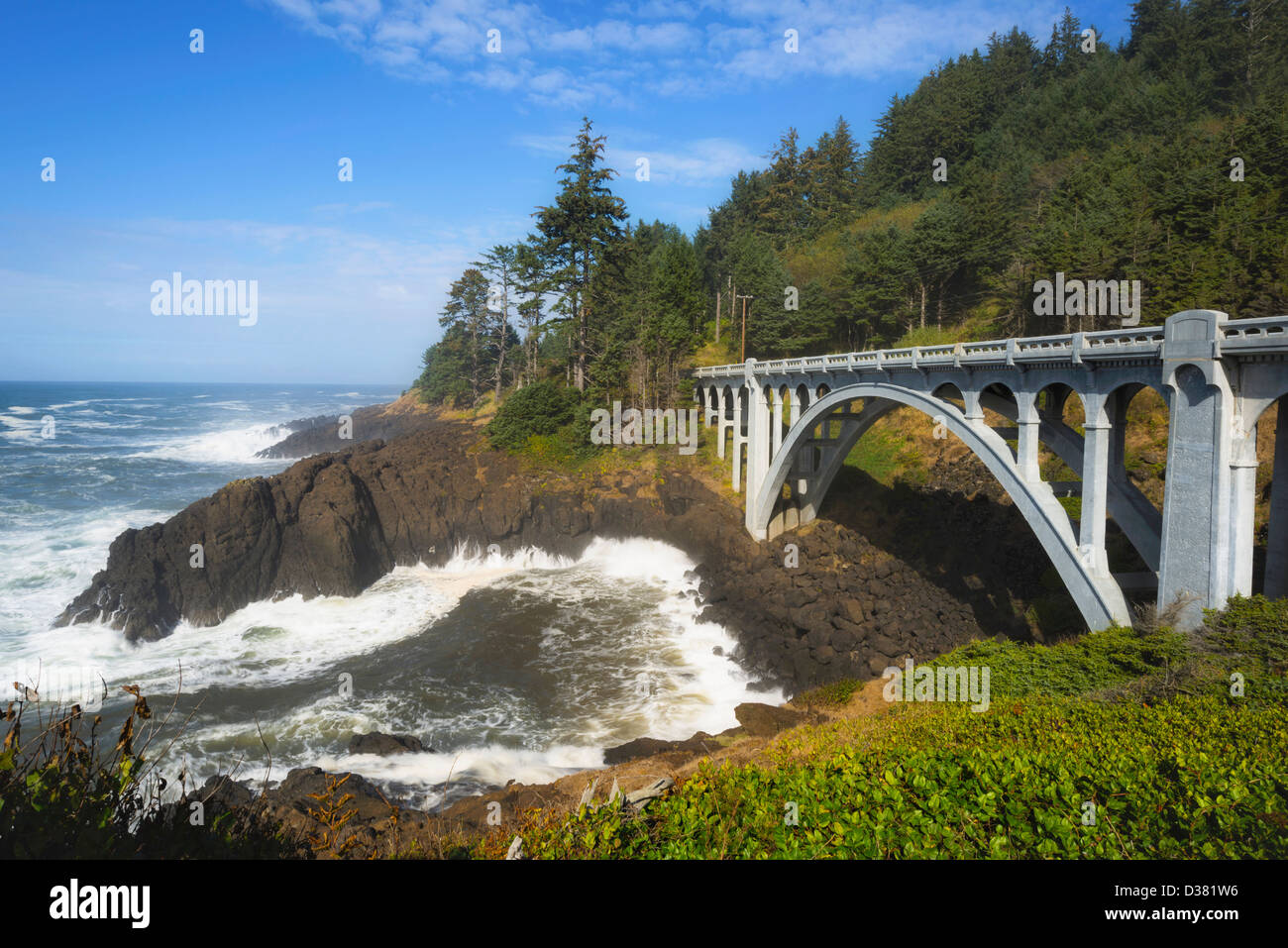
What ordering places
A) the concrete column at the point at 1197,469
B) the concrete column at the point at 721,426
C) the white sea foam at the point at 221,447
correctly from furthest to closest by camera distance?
1. the white sea foam at the point at 221,447
2. the concrete column at the point at 721,426
3. the concrete column at the point at 1197,469

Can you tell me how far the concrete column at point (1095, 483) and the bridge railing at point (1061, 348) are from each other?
1271 mm

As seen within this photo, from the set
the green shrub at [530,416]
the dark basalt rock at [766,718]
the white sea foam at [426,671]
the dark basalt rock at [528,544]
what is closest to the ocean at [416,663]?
the white sea foam at [426,671]

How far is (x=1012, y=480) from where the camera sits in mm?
17828

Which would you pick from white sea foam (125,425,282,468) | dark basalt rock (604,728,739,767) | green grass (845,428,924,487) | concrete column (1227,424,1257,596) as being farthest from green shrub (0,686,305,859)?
white sea foam (125,425,282,468)

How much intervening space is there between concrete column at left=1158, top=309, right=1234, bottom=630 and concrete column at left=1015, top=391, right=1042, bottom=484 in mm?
3635

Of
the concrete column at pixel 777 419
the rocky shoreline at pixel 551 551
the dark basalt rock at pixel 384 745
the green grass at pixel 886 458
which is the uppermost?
the concrete column at pixel 777 419

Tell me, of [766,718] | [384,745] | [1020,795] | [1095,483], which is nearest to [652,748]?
[766,718]

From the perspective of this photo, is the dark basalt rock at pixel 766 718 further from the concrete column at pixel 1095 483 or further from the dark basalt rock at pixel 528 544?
the concrete column at pixel 1095 483

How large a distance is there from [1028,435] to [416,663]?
21325 mm

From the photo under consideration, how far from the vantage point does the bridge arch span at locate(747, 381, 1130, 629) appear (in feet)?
50.6

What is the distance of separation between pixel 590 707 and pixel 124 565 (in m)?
21.7

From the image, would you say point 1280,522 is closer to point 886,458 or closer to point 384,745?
point 384,745

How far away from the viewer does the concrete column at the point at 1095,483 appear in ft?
50.5

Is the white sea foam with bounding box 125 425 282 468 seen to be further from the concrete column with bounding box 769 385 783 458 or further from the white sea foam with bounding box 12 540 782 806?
the concrete column with bounding box 769 385 783 458
